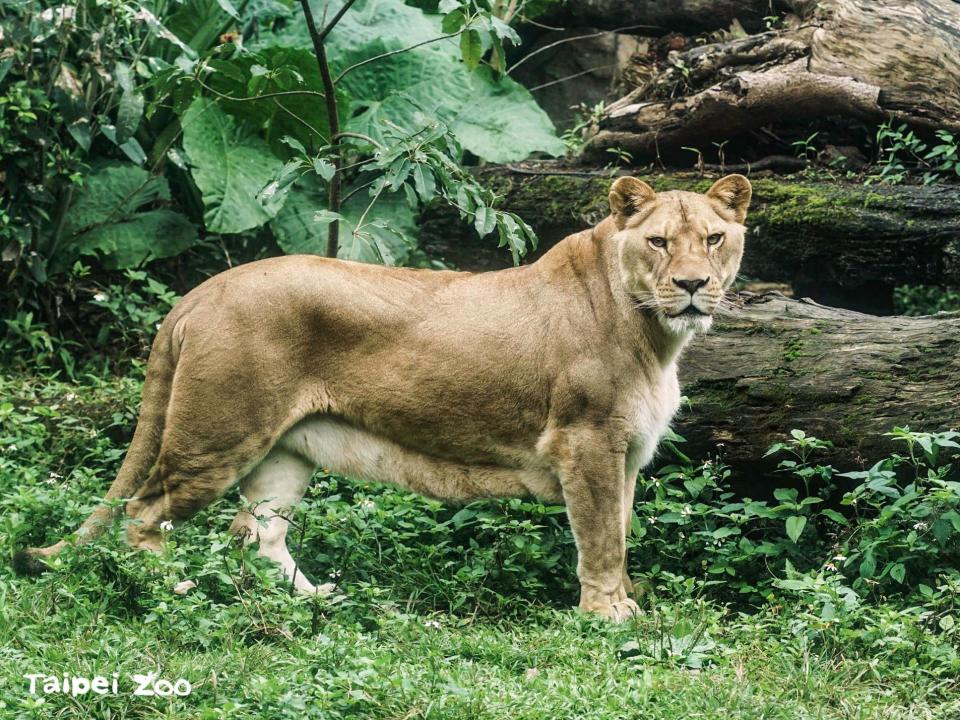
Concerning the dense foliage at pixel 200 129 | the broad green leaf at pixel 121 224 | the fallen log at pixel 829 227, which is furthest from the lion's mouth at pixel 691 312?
the broad green leaf at pixel 121 224

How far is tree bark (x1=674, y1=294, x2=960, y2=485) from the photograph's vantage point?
5.96 meters

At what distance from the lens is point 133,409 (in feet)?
25.0

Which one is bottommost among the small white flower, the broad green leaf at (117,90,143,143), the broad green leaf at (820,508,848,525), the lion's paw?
the lion's paw

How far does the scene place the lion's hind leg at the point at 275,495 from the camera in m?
5.88

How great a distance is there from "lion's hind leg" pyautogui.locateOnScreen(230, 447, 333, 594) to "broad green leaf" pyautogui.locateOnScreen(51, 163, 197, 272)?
11.6 ft

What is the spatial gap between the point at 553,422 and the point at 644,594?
0.99 metres

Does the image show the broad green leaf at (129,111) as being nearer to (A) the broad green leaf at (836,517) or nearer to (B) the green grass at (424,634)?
(B) the green grass at (424,634)

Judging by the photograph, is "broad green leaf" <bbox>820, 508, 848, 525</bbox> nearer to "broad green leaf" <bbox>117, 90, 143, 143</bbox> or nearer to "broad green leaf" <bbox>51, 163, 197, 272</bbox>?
"broad green leaf" <bbox>117, 90, 143, 143</bbox>

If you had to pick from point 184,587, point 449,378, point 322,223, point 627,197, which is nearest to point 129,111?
point 322,223

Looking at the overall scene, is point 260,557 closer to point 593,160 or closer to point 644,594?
point 644,594

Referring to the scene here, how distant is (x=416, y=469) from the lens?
584cm

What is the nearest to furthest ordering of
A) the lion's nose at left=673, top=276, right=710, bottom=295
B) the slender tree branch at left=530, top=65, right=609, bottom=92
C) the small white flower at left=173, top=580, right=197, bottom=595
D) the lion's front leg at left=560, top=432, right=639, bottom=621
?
the small white flower at left=173, top=580, right=197, bottom=595, the lion's nose at left=673, top=276, right=710, bottom=295, the lion's front leg at left=560, top=432, right=639, bottom=621, the slender tree branch at left=530, top=65, right=609, bottom=92

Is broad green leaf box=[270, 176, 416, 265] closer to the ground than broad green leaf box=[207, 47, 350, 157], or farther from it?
closer to the ground

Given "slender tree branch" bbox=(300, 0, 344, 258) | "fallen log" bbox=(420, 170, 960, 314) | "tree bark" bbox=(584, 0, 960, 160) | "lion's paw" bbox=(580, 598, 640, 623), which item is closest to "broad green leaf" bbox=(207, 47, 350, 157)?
"slender tree branch" bbox=(300, 0, 344, 258)
